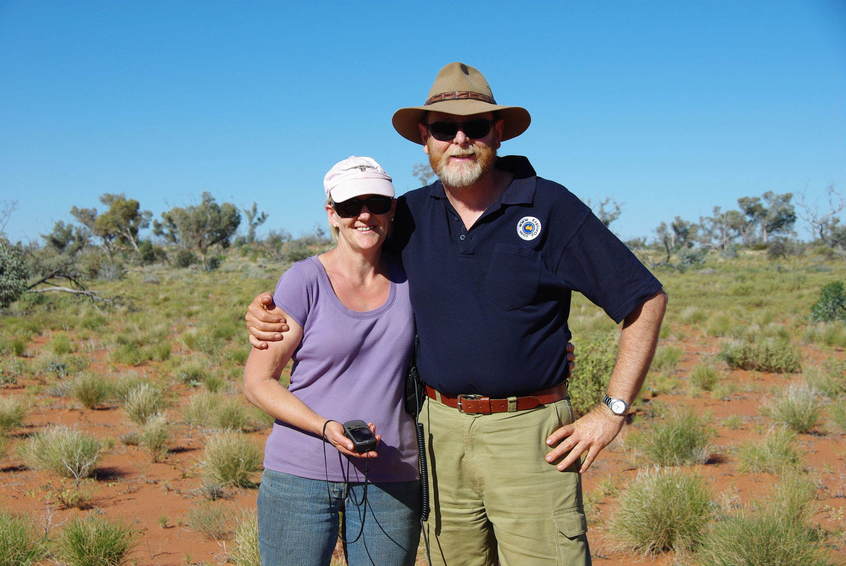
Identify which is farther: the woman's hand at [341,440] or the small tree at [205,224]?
the small tree at [205,224]

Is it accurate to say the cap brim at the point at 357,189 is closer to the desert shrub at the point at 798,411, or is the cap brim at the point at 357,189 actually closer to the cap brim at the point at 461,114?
the cap brim at the point at 461,114

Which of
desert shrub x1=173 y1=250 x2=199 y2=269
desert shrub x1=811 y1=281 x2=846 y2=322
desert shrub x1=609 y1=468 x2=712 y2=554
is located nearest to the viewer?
desert shrub x1=609 y1=468 x2=712 y2=554

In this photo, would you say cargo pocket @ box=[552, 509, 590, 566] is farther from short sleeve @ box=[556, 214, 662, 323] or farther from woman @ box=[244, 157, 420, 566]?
short sleeve @ box=[556, 214, 662, 323]

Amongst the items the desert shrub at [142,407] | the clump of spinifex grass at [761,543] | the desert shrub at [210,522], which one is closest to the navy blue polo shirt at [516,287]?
the clump of spinifex grass at [761,543]

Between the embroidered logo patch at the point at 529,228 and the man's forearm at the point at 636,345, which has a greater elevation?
A: the embroidered logo patch at the point at 529,228

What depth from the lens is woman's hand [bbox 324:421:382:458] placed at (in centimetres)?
239

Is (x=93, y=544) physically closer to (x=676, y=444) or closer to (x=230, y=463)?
(x=230, y=463)

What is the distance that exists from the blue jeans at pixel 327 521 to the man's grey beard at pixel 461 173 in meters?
1.29

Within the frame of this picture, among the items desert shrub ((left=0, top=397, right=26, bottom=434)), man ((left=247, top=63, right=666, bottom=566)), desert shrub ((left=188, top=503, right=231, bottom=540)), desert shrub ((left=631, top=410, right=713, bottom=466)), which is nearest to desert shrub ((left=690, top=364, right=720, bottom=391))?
desert shrub ((left=631, top=410, right=713, bottom=466))

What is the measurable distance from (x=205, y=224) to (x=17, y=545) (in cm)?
5161

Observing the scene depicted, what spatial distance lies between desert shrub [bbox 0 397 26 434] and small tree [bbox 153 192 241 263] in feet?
147

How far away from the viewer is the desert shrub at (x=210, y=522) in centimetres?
535

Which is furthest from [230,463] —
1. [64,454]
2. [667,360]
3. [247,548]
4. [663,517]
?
[667,360]

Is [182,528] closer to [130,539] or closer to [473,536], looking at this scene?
[130,539]
